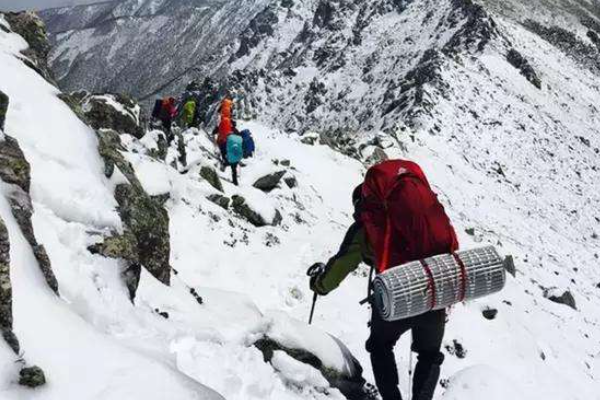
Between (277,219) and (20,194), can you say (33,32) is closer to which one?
(277,219)

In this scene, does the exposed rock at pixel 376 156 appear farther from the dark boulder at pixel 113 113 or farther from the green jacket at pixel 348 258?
the green jacket at pixel 348 258

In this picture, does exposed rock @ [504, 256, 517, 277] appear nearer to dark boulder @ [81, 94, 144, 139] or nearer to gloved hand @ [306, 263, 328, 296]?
dark boulder @ [81, 94, 144, 139]

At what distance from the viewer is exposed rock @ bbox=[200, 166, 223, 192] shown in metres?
14.5

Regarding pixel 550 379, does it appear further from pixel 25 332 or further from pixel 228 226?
pixel 25 332

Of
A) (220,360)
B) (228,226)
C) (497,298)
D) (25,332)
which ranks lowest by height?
(228,226)

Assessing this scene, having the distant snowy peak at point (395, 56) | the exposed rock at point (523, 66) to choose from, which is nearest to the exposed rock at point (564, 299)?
the distant snowy peak at point (395, 56)

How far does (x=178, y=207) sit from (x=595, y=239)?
2001 centimetres

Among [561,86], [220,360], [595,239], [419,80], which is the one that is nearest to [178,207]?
[220,360]

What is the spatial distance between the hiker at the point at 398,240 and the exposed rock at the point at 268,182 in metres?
11.3

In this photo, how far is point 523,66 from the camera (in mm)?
39531

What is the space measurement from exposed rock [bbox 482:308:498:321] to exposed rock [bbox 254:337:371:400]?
5745 millimetres

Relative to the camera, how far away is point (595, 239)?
25.2 m

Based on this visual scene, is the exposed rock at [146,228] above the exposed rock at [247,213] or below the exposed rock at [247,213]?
above

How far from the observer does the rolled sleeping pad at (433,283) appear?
4512mm
